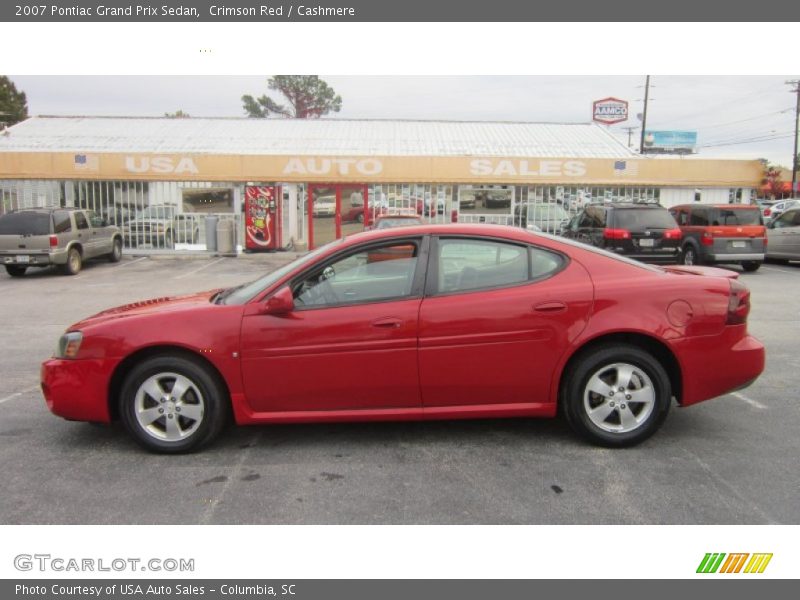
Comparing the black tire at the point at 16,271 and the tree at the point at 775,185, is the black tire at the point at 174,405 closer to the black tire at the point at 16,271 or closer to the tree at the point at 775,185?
the black tire at the point at 16,271

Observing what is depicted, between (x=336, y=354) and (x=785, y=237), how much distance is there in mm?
17021

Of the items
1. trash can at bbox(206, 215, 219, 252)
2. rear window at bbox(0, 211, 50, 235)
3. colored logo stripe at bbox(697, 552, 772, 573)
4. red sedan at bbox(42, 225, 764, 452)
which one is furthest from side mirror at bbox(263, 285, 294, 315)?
trash can at bbox(206, 215, 219, 252)

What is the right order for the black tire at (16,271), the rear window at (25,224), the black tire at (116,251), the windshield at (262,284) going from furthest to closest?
1. the black tire at (116,251)
2. the black tire at (16,271)
3. the rear window at (25,224)
4. the windshield at (262,284)

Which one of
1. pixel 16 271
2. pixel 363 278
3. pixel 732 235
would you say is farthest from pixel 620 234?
pixel 16 271

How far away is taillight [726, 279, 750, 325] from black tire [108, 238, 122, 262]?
58.6 feet

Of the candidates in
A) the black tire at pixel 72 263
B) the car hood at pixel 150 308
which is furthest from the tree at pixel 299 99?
the car hood at pixel 150 308

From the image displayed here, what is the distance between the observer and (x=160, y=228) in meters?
22.6

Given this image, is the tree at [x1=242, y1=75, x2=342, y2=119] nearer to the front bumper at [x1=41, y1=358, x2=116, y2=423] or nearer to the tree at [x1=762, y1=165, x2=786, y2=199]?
the tree at [x1=762, y1=165, x2=786, y2=199]

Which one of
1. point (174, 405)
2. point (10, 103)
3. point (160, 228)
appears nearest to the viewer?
point (174, 405)

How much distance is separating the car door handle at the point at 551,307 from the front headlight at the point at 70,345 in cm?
305

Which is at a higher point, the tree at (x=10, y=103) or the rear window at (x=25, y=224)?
the tree at (x=10, y=103)

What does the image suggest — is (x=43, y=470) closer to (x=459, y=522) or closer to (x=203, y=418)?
(x=203, y=418)

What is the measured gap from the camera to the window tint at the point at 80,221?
16781 mm

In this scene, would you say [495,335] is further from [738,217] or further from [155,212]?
[155,212]
